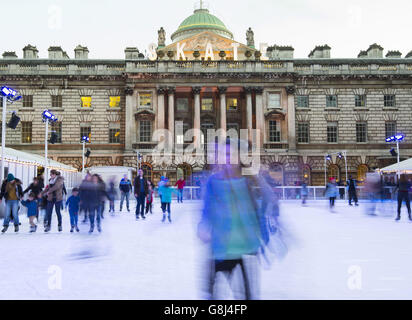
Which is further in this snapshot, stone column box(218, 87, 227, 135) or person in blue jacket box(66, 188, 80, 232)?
stone column box(218, 87, 227, 135)

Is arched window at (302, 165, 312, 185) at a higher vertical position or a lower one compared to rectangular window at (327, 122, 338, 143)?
lower

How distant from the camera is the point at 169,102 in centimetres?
4053

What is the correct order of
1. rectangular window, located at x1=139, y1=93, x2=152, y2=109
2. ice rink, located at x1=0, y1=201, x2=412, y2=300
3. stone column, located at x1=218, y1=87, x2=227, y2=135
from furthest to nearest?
rectangular window, located at x1=139, y1=93, x2=152, y2=109
stone column, located at x1=218, y1=87, x2=227, y2=135
ice rink, located at x1=0, y1=201, x2=412, y2=300

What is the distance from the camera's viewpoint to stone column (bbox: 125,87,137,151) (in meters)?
39.8

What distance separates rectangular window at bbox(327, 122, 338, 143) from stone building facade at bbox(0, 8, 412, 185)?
0.11 metres

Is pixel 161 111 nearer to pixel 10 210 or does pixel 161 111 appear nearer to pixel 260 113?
pixel 260 113

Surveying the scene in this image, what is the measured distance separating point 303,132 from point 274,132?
3.14 m

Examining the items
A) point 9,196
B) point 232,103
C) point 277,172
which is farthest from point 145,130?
point 9,196

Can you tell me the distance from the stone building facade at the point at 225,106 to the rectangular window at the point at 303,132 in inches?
4.1

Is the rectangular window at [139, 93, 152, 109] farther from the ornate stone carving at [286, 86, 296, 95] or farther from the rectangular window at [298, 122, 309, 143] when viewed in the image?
the rectangular window at [298, 122, 309, 143]

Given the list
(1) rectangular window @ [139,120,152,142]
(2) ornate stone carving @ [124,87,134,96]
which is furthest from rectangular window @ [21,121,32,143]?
(1) rectangular window @ [139,120,152,142]

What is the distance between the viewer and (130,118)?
40219mm
